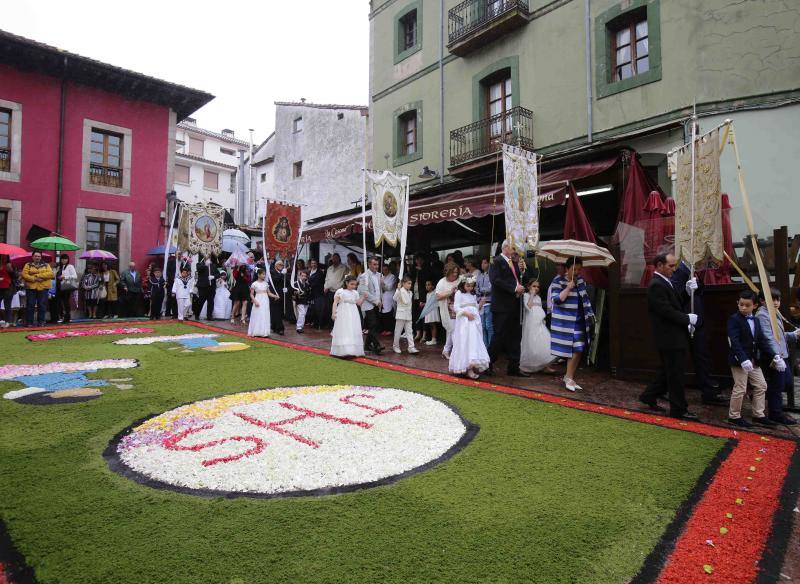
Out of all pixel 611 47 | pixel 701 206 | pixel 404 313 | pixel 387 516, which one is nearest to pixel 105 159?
pixel 404 313

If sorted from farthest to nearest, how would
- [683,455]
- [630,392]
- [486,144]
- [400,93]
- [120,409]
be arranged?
[400,93] < [486,144] < [630,392] < [120,409] < [683,455]

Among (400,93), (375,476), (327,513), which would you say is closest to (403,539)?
(327,513)

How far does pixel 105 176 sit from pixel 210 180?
71.4 ft

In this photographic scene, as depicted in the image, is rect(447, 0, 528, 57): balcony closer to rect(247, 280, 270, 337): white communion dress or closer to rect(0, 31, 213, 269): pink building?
rect(247, 280, 270, 337): white communion dress

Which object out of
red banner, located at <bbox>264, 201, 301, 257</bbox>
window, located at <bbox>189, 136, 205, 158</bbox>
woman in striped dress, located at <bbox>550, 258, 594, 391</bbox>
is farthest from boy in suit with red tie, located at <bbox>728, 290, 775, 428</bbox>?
window, located at <bbox>189, 136, 205, 158</bbox>

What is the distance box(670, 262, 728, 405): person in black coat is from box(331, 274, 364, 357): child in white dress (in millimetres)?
5091

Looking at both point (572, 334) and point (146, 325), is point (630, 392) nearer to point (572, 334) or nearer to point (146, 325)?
point (572, 334)

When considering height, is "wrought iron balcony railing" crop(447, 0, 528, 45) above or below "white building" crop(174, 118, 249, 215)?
below

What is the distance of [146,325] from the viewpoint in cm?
1314

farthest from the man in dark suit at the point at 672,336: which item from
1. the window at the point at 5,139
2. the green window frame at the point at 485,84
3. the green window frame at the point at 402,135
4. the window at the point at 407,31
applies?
the window at the point at 5,139

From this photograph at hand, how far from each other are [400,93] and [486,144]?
15.3ft

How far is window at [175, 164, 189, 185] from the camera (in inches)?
1449

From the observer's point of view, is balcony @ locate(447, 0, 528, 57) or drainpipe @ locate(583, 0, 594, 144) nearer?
drainpipe @ locate(583, 0, 594, 144)

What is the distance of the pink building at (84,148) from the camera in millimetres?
15992
